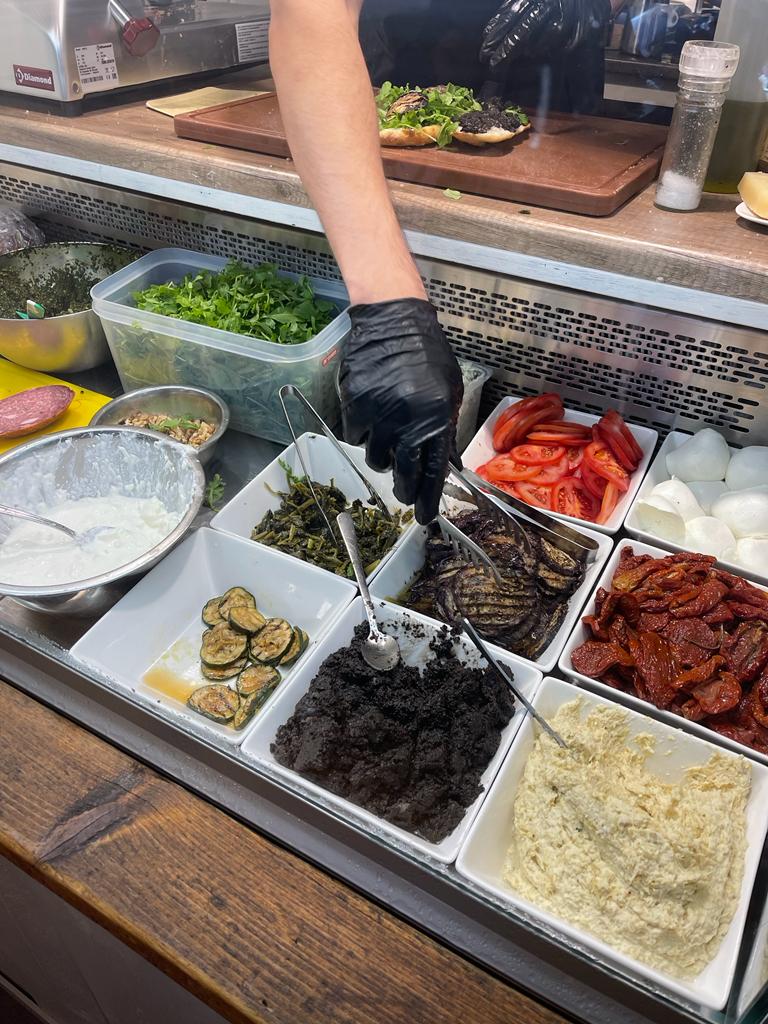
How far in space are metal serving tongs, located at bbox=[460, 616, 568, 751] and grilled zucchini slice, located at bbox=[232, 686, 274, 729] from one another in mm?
390

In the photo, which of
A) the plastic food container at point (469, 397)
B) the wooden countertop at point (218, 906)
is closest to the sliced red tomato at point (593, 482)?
the plastic food container at point (469, 397)

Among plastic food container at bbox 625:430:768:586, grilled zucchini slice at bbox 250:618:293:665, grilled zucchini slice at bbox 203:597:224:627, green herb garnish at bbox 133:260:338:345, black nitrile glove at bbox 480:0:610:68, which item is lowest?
A: grilled zucchini slice at bbox 203:597:224:627

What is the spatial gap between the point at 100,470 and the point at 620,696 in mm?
1183

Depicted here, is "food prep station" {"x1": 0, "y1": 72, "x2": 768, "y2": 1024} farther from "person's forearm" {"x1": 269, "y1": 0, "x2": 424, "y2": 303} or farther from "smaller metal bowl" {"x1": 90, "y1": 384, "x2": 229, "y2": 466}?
"person's forearm" {"x1": 269, "y1": 0, "x2": 424, "y2": 303}

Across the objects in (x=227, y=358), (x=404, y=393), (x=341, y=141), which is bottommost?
(x=227, y=358)

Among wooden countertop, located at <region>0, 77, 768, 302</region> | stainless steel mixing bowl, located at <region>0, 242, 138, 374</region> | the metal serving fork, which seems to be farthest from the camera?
stainless steel mixing bowl, located at <region>0, 242, 138, 374</region>

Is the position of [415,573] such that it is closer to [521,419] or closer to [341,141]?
[521,419]

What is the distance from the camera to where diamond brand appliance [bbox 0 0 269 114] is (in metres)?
1.79

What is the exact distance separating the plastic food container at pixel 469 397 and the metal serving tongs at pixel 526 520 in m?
0.25

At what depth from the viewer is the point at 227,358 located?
1.69 metres

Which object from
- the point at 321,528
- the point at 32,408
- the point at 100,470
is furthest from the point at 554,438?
the point at 32,408

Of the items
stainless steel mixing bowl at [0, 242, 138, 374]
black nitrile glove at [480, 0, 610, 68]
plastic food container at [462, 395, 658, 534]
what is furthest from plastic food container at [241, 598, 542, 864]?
black nitrile glove at [480, 0, 610, 68]

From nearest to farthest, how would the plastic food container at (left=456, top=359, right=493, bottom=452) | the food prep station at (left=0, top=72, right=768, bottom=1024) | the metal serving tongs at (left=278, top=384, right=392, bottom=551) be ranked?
1. the food prep station at (left=0, top=72, right=768, bottom=1024)
2. the metal serving tongs at (left=278, top=384, right=392, bottom=551)
3. the plastic food container at (left=456, top=359, right=493, bottom=452)

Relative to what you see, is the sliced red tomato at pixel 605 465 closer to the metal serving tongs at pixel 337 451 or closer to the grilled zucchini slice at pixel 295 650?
the metal serving tongs at pixel 337 451
